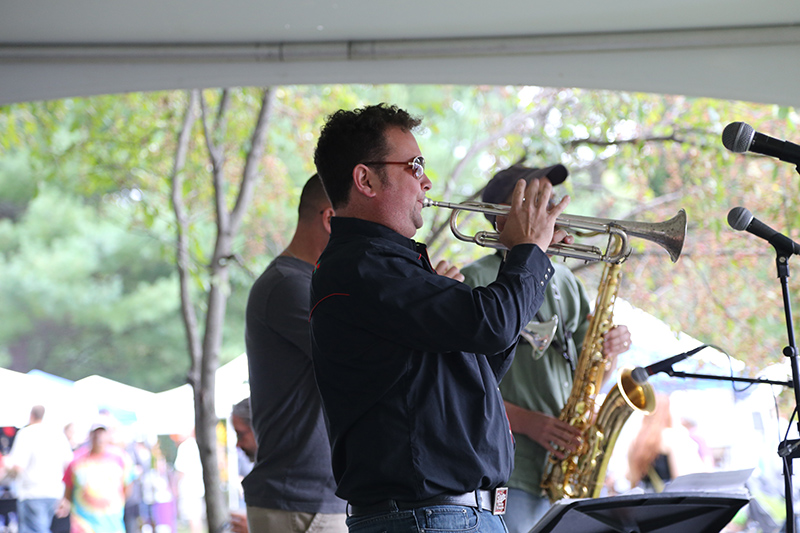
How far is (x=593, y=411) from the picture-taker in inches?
129

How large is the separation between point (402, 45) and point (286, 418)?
1.59 m

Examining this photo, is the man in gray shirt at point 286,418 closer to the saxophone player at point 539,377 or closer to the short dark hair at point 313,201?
the short dark hair at point 313,201

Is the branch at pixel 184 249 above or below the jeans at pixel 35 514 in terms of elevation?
above

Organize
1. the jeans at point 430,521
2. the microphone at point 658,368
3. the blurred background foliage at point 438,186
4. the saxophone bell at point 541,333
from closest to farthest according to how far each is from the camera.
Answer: the jeans at point 430,521
the microphone at point 658,368
the saxophone bell at point 541,333
the blurred background foliage at point 438,186

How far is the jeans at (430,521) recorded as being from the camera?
6.03ft

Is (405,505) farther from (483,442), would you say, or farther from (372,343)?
(372,343)

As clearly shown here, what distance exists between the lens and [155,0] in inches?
117

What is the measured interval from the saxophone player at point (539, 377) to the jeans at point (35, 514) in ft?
23.6

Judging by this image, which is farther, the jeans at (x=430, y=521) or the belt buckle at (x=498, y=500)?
the belt buckle at (x=498, y=500)

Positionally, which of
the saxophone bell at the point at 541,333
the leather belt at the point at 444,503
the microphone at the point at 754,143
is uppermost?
the microphone at the point at 754,143

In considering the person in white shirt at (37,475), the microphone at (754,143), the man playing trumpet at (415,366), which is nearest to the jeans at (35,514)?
the person in white shirt at (37,475)

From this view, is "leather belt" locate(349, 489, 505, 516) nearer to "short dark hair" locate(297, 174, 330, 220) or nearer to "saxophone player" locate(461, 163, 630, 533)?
"saxophone player" locate(461, 163, 630, 533)

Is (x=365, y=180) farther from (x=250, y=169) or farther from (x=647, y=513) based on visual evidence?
(x=250, y=169)

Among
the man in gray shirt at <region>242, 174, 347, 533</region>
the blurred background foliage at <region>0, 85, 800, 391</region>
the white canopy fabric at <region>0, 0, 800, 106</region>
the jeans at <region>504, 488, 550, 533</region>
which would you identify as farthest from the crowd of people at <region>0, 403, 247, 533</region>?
the jeans at <region>504, 488, 550, 533</region>
